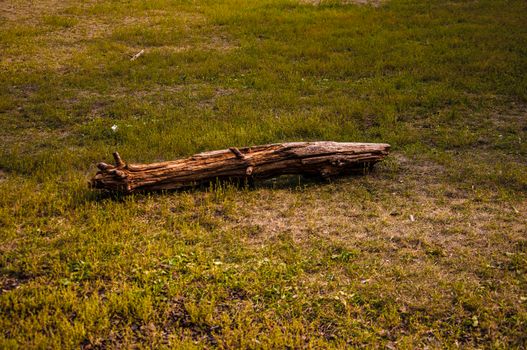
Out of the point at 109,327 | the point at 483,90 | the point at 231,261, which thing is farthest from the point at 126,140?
the point at 483,90

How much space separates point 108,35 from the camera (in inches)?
720

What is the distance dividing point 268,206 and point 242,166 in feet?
2.67

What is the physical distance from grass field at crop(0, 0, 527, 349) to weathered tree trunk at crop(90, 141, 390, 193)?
0.27 meters

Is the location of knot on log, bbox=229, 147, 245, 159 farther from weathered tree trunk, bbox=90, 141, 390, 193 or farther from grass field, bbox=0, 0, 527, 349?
grass field, bbox=0, 0, 527, 349

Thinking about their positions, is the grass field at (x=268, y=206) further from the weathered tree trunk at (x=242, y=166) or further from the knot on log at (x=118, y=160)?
the knot on log at (x=118, y=160)

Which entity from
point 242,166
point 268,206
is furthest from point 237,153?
point 268,206

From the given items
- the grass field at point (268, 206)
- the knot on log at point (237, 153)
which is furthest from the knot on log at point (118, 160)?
the knot on log at point (237, 153)

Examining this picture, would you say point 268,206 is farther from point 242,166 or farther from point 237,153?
point 237,153

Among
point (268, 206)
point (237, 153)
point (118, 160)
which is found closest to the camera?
point (118, 160)

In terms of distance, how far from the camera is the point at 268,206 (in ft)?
26.6

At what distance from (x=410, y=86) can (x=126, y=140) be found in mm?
7341

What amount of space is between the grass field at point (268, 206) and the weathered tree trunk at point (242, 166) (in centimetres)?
27

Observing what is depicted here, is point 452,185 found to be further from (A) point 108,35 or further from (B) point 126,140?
(A) point 108,35

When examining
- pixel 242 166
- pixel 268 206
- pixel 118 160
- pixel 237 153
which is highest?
pixel 118 160
